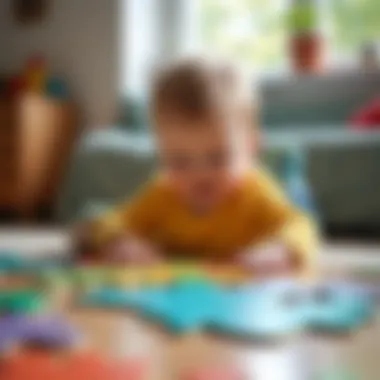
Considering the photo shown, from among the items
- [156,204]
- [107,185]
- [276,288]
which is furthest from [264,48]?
[276,288]

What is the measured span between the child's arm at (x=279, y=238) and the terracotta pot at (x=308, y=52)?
1899 mm

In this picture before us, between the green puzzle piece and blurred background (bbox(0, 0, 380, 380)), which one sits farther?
blurred background (bbox(0, 0, 380, 380))

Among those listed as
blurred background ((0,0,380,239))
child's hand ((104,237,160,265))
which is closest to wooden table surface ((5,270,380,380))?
child's hand ((104,237,160,265))

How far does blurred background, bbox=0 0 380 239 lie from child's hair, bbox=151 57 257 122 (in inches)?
56.7

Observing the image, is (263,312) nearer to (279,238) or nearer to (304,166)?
(279,238)

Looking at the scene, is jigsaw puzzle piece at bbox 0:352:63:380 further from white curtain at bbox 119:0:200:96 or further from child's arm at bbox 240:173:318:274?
→ white curtain at bbox 119:0:200:96

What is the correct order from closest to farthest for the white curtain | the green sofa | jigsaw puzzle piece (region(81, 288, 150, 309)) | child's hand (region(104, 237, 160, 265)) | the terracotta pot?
1. jigsaw puzzle piece (region(81, 288, 150, 309))
2. child's hand (region(104, 237, 160, 265))
3. the green sofa
4. the terracotta pot
5. the white curtain

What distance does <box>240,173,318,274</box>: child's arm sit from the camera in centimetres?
91

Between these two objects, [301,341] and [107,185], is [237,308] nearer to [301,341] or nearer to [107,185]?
[301,341]

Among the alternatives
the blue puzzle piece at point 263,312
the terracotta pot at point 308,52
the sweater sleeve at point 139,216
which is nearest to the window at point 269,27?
the terracotta pot at point 308,52

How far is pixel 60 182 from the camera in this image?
335cm

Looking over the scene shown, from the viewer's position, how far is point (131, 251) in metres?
1.01

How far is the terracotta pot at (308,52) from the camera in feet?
9.81

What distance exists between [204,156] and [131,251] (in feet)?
0.53
